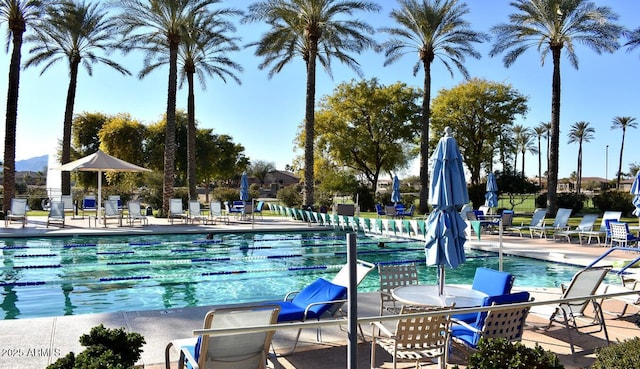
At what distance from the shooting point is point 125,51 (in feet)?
81.0

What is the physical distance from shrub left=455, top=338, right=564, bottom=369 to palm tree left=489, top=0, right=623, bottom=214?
888 inches

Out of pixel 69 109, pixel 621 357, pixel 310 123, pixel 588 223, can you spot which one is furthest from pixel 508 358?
pixel 69 109

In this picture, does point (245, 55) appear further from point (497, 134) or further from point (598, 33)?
point (497, 134)

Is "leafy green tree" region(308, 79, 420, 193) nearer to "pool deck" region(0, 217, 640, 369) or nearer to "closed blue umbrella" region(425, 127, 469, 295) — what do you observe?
"pool deck" region(0, 217, 640, 369)

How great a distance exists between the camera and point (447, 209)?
21.2ft

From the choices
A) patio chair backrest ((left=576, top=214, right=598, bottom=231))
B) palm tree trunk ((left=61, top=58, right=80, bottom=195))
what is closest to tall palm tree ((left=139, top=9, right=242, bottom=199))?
palm tree trunk ((left=61, top=58, right=80, bottom=195))

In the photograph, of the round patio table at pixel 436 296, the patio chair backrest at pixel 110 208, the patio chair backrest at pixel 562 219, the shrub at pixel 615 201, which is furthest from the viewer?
the shrub at pixel 615 201

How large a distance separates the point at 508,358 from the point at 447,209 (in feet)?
10.3

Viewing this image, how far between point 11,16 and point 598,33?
2595cm

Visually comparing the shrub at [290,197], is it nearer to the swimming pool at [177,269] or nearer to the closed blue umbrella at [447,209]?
the swimming pool at [177,269]

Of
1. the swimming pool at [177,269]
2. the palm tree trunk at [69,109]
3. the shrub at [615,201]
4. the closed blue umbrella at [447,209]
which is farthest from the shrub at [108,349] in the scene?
the shrub at [615,201]

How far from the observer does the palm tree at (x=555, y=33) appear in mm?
23109

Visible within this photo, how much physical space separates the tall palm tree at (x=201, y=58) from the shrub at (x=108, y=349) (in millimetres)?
21848

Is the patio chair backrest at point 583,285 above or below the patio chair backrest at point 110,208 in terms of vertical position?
below
